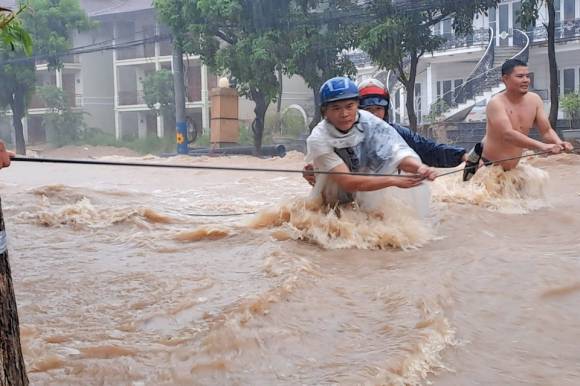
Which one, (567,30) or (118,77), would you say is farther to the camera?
(118,77)

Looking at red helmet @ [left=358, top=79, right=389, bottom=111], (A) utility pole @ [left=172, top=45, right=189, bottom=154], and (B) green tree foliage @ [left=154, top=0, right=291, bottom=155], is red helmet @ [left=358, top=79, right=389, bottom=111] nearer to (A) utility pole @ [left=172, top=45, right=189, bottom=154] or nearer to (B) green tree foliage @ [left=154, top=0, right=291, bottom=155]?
(B) green tree foliage @ [left=154, top=0, right=291, bottom=155]

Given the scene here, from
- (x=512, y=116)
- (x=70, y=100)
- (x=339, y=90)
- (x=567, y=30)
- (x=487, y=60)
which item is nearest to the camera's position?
(x=339, y=90)

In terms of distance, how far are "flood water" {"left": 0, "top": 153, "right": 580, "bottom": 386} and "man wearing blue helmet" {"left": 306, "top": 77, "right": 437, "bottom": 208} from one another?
44 cm

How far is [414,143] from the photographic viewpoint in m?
5.65

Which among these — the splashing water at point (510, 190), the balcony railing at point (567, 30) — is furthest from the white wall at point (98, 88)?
the splashing water at point (510, 190)

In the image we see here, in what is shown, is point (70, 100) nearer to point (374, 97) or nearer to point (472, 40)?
point (472, 40)

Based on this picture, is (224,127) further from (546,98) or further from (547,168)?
(547,168)

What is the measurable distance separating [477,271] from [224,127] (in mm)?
17053

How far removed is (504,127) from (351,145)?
6.48 feet

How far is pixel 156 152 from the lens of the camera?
93.7ft

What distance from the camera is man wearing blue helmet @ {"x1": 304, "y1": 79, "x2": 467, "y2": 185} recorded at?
548cm

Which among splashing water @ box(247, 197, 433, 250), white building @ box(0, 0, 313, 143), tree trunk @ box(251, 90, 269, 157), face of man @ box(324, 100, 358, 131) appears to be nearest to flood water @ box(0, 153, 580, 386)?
splashing water @ box(247, 197, 433, 250)

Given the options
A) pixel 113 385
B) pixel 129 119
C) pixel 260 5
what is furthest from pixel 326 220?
pixel 129 119

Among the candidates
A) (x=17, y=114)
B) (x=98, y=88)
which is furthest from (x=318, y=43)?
(x=98, y=88)
